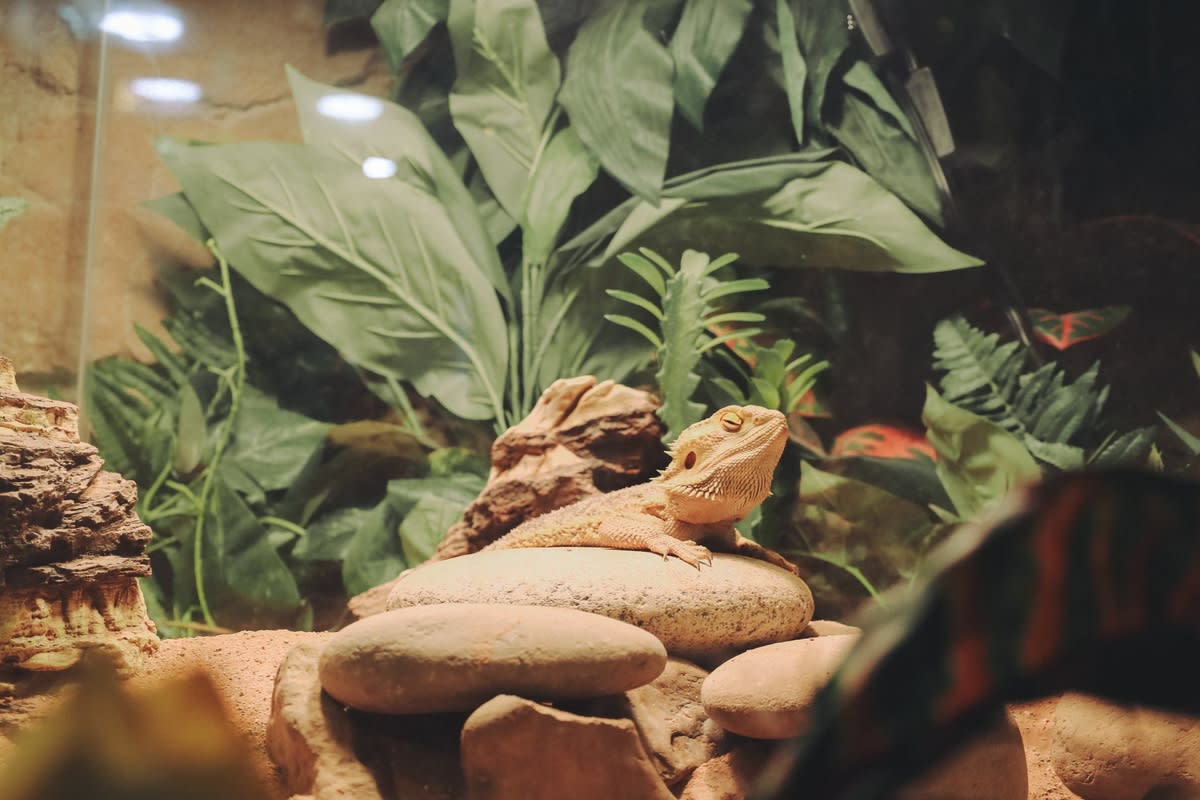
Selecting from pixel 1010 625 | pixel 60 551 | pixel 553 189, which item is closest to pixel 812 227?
pixel 553 189

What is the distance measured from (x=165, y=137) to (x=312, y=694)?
336 cm

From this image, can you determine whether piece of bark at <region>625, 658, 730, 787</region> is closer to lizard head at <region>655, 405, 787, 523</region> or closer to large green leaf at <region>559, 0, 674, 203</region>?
lizard head at <region>655, 405, 787, 523</region>

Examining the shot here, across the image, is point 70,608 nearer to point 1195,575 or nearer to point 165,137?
point 1195,575

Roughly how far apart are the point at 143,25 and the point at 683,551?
3.61 meters

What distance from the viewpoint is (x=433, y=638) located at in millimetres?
1910

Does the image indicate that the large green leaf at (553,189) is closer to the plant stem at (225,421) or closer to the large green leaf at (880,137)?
the large green leaf at (880,137)

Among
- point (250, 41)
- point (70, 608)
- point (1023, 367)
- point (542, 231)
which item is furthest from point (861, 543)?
point (250, 41)

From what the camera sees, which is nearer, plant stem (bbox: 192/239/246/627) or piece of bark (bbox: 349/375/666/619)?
piece of bark (bbox: 349/375/666/619)

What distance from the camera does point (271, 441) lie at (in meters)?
4.32

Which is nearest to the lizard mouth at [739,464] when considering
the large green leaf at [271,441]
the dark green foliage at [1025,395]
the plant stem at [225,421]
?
the dark green foliage at [1025,395]

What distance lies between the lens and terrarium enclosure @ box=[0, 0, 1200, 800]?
7.38ft

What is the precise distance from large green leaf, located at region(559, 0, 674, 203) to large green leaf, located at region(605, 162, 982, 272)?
0.19m

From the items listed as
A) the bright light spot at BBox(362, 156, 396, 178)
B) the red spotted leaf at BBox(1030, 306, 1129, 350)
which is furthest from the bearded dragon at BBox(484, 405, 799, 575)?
the bright light spot at BBox(362, 156, 396, 178)

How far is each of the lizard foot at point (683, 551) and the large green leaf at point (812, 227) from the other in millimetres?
1582
